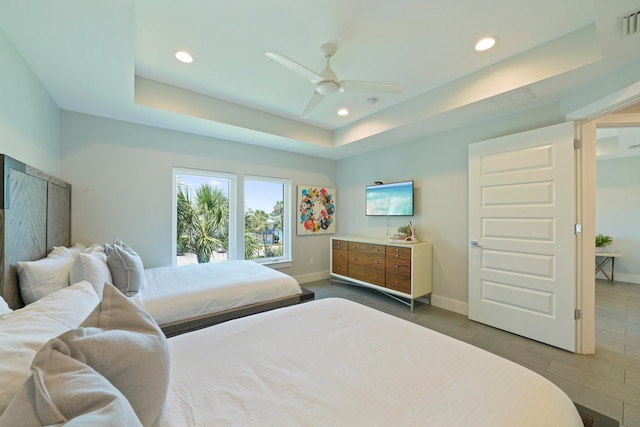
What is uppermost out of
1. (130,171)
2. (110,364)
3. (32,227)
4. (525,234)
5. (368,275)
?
(130,171)

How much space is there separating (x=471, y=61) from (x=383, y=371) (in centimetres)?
276

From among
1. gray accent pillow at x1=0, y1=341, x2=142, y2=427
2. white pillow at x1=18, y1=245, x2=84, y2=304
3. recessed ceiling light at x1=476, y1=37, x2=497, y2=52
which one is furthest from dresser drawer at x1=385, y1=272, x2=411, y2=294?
white pillow at x1=18, y1=245, x2=84, y2=304

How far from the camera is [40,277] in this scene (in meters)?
1.55

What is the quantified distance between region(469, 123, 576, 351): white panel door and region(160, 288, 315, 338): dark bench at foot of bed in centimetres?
212

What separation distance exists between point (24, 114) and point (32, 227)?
0.92 metres

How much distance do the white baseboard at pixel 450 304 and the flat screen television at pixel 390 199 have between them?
4.16ft

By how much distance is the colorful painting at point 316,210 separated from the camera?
467 cm

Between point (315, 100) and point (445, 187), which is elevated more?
point (315, 100)

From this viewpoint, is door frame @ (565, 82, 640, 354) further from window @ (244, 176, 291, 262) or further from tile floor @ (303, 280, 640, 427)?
window @ (244, 176, 291, 262)

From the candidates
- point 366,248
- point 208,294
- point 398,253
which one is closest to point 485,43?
point 398,253

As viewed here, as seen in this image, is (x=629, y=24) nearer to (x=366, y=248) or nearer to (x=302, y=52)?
(x=302, y=52)

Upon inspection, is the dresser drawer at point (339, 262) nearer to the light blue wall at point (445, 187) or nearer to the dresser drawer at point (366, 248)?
the dresser drawer at point (366, 248)

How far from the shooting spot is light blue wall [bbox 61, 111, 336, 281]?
286cm

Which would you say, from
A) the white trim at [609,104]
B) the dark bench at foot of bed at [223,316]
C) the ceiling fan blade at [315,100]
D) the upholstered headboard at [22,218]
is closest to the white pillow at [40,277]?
the upholstered headboard at [22,218]
